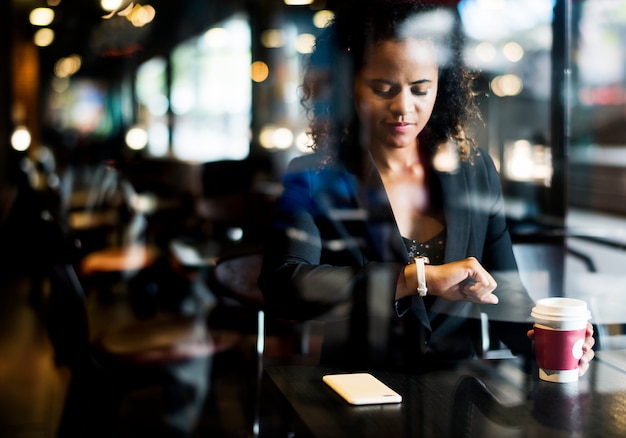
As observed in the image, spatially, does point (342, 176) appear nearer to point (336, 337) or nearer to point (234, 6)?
point (336, 337)

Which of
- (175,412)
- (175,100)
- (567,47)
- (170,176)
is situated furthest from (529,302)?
(175,100)

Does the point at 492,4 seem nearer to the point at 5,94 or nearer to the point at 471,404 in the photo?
the point at 471,404

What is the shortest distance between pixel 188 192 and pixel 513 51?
11.1 ft

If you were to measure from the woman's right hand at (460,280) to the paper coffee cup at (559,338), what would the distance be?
0.48ft

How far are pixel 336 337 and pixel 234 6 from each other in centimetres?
332

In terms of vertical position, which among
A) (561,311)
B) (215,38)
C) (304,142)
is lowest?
(561,311)

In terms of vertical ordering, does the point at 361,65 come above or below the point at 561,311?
above

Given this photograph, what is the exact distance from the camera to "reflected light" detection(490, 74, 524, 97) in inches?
66.4

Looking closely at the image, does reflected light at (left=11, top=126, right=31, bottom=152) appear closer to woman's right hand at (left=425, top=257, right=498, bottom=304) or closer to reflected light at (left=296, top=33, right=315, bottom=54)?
reflected light at (left=296, top=33, right=315, bottom=54)

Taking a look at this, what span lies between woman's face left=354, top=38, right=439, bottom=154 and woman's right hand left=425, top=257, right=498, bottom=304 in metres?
0.27

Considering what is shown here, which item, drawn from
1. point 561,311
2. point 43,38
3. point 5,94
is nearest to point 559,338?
point 561,311

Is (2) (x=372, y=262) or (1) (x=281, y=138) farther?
(1) (x=281, y=138)

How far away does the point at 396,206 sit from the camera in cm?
158

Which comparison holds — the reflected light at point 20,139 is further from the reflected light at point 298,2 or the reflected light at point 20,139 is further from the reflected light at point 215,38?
the reflected light at point 298,2
